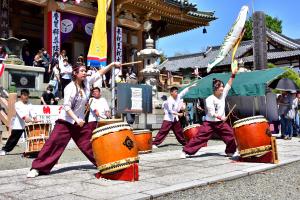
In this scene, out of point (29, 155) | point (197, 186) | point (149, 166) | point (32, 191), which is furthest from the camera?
point (29, 155)

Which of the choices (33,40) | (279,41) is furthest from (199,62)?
(33,40)

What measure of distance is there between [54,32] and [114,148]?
11.4m

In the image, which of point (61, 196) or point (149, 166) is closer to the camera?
point (61, 196)

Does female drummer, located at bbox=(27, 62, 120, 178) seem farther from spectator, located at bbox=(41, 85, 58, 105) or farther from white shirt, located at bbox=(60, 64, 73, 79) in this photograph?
white shirt, located at bbox=(60, 64, 73, 79)

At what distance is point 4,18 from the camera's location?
1548 centimetres

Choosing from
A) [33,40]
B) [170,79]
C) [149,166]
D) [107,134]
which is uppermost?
[33,40]

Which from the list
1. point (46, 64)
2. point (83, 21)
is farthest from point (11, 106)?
point (83, 21)

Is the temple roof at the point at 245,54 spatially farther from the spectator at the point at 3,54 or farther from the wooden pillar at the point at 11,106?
the wooden pillar at the point at 11,106

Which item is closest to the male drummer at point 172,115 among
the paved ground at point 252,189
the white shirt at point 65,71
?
the paved ground at point 252,189

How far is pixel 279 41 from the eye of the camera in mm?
30250

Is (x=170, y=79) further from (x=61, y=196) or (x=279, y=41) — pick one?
(x=61, y=196)

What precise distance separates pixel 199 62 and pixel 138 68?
14.9 meters

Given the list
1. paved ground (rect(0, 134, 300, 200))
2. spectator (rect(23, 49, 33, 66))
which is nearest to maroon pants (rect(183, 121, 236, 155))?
paved ground (rect(0, 134, 300, 200))

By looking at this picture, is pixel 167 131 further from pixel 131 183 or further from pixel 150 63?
pixel 150 63
